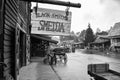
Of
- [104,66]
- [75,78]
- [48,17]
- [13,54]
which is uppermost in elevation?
[48,17]

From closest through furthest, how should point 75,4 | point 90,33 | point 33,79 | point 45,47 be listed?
1. point 75,4
2. point 33,79
3. point 45,47
4. point 90,33

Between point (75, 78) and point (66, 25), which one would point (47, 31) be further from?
point (75, 78)

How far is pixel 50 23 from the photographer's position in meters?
4.85

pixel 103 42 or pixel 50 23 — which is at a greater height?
pixel 50 23

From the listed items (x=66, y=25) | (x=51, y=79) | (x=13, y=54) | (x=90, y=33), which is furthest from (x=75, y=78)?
(x=90, y=33)

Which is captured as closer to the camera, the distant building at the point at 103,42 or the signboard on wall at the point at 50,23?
the signboard on wall at the point at 50,23

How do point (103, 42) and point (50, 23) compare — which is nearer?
point (50, 23)

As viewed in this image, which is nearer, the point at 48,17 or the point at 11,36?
the point at 48,17

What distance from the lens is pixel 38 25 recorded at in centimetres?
491

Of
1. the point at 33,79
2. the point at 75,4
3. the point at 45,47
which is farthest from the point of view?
the point at 45,47

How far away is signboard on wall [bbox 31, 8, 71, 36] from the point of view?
15.9 feet

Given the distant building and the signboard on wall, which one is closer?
the signboard on wall

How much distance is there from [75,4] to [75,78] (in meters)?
5.83

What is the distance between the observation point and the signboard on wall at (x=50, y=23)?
15.9 ft
